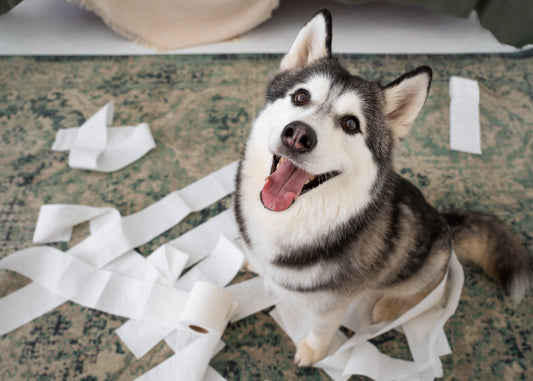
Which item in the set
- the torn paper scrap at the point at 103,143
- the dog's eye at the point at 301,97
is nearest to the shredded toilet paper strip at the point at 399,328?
the dog's eye at the point at 301,97

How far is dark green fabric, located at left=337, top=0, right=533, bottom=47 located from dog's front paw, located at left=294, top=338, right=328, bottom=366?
2184 mm

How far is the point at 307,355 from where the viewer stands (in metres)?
1.69

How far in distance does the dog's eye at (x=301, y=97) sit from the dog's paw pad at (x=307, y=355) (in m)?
1.06

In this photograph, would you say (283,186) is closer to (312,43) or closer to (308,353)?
(312,43)

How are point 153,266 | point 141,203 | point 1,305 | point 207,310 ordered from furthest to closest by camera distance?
point 141,203 → point 153,266 → point 1,305 → point 207,310

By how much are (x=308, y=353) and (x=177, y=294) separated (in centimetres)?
66

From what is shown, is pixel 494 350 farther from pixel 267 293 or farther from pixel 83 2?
pixel 83 2

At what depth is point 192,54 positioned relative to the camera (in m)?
2.69

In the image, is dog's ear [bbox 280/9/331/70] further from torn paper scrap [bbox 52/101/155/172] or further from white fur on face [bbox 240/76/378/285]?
torn paper scrap [bbox 52/101/155/172]

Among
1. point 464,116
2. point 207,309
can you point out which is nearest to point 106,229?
point 207,309

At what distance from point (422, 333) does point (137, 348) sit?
51.0 inches

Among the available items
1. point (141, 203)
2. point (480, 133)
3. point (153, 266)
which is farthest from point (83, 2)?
point (480, 133)

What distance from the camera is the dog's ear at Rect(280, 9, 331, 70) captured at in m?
1.26

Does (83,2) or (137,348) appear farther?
(83,2)
